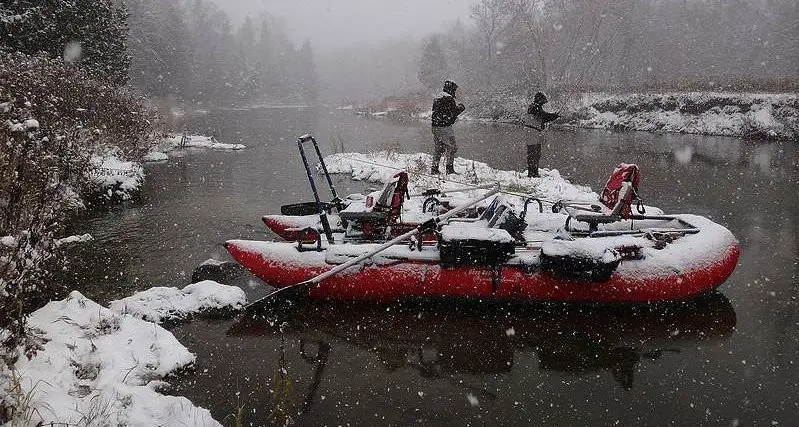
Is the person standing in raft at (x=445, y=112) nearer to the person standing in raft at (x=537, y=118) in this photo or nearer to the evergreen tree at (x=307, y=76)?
the person standing in raft at (x=537, y=118)

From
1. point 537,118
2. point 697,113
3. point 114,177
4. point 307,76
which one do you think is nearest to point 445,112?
point 537,118

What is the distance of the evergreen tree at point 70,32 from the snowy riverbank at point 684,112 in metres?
21.2

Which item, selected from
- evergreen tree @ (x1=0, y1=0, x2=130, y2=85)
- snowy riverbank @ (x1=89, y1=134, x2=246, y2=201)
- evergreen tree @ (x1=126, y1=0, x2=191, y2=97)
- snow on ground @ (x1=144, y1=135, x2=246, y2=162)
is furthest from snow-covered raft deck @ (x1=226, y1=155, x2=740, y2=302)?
evergreen tree @ (x1=126, y1=0, x2=191, y2=97)

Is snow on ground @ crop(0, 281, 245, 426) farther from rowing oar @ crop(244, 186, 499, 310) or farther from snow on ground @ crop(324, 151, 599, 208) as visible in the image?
snow on ground @ crop(324, 151, 599, 208)

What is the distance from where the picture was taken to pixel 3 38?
53.1ft

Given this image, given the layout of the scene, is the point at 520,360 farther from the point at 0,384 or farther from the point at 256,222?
the point at 256,222

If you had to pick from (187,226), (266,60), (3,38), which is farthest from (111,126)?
(266,60)

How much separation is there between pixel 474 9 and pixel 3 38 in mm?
38101

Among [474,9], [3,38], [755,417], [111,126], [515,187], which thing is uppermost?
[474,9]

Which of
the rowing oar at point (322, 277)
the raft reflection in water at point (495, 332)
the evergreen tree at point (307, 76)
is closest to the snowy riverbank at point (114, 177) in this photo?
the rowing oar at point (322, 277)

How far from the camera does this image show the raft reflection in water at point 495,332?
4.98m

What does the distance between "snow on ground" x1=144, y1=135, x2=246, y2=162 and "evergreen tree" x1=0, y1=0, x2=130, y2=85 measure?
2.66 meters

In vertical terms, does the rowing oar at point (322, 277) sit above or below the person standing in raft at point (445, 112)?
below

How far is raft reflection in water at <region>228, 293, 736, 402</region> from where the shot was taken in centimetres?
498
